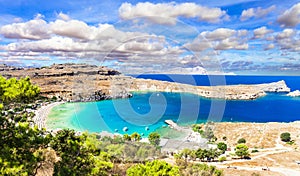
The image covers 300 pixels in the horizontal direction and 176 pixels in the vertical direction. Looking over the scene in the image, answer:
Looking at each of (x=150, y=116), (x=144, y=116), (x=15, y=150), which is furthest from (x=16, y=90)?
(x=150, y=116)

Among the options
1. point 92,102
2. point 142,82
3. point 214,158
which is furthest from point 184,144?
point 142,82

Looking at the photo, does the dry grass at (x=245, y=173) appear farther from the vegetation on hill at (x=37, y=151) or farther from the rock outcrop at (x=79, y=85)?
the rock outcrop at (x=79, y=85)

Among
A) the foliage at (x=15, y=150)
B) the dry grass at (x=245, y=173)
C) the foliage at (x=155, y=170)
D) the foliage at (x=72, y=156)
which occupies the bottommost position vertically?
the dry grass at (x=245, y=173)

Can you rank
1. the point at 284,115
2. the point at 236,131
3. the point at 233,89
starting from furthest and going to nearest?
the point at 233,89 → the point at 284,115 → the point at 236,131

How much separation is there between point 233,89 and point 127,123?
62.9 m

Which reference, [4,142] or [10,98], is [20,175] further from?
[10,98]

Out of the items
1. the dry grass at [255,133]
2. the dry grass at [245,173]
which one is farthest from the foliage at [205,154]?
the dry grass at [255,133]

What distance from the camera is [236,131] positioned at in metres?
34.4

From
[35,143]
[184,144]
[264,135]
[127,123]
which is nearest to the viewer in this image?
[35,143]

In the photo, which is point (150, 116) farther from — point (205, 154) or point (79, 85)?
point (79, 85)

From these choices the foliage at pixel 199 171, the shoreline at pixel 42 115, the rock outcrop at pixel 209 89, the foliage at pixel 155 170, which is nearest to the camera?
the foliage at pixel 155 170

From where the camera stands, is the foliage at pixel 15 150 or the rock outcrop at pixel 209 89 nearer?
the foliage at pixel 15 150

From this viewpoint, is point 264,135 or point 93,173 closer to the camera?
point 93,173

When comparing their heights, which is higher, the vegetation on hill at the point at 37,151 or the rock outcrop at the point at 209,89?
the vegetation on hill at the point at 37,151
